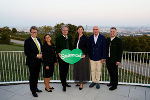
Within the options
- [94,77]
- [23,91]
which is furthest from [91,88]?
[23,91]

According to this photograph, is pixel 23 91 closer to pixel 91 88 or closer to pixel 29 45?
pixel 29 45

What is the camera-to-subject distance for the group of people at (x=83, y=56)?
349 cm

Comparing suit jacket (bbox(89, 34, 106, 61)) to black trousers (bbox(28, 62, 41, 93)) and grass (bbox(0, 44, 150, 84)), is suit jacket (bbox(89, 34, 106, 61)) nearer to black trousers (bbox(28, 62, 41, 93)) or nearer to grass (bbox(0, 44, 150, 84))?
grass (bbox(0, 44, 150, 84))

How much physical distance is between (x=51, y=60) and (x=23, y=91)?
1.03 metres

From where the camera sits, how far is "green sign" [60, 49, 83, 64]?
371 cm

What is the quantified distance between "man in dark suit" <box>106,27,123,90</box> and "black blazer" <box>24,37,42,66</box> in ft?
5.41

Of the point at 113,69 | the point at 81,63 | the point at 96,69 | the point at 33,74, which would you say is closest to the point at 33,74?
the point at 33,74

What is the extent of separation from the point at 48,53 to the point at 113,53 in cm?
149

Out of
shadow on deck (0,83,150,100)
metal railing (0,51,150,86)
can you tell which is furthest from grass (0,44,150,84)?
shadow on deck (0,83,150,100)

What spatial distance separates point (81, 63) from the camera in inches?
152

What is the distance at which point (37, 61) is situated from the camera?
11.3 feet

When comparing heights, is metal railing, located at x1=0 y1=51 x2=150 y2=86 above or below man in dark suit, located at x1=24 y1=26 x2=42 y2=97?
below

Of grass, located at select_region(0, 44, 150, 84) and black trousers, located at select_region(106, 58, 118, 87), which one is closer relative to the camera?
black trousers, located at select_region(106, 58, 118, 87)

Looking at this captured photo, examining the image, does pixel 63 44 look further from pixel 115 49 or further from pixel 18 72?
pixel 18 72
